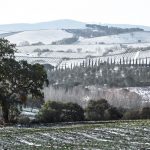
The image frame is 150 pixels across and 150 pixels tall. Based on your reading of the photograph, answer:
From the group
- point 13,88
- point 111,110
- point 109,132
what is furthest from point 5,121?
point 109,132

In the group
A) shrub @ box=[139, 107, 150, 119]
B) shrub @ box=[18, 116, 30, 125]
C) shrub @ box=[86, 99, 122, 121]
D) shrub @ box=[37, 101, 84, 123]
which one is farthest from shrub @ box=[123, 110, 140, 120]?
shrub @ box=[18, 116, 30, 125]

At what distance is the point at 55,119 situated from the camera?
48031 mm

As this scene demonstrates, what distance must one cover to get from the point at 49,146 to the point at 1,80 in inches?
856

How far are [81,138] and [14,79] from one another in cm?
1821

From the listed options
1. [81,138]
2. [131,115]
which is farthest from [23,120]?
Result: [81,138]

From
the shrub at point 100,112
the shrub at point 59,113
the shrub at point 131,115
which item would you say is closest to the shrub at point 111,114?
the shrub at point 100,112

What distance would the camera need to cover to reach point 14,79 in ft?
157

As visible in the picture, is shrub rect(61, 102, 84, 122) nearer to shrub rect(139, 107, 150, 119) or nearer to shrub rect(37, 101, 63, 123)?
shrub rect(37, 101, 63, 123)

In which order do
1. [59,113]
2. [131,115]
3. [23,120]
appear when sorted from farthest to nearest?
[131,115] < [59,113] < [23,120]

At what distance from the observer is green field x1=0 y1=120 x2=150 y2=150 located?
27031mm

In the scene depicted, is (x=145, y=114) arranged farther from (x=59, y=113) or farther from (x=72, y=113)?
(x=59, y=113)

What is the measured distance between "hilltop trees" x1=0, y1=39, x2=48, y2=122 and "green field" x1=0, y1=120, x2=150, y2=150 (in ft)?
39.0

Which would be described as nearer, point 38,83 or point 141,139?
point 141,139

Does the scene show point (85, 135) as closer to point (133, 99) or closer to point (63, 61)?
point (133, 99)
